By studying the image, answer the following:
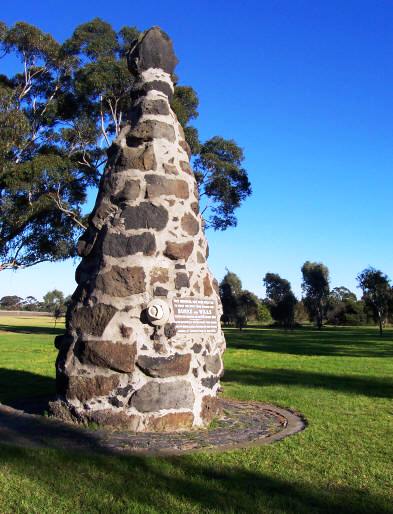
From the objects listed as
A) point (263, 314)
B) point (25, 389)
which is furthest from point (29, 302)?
point (25, 389)

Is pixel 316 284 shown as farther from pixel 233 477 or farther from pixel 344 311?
pixel 233 477

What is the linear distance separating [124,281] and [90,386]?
4.12 ft

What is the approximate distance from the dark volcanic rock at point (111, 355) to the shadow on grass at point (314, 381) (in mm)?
4492

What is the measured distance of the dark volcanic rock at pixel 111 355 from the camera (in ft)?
19.0

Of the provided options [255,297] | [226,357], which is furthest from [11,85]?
[255,297]

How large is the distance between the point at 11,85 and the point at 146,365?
27832 mm

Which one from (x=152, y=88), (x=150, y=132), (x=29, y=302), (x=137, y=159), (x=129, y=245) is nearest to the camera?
(x=129, y=245)

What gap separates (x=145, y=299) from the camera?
6078 mm

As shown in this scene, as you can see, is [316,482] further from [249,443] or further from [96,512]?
[96,512]

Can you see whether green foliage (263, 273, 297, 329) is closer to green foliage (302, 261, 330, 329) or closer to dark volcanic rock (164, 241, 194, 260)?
green foliage (302, 261, 330, 329)

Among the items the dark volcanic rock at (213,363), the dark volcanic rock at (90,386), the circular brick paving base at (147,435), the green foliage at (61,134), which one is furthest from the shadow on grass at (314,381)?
the green foliage at (61,134)

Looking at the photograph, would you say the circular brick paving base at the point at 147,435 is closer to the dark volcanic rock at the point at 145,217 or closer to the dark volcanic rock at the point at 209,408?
the dark volcanic rock at the point at 209,408

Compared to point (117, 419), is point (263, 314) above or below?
above

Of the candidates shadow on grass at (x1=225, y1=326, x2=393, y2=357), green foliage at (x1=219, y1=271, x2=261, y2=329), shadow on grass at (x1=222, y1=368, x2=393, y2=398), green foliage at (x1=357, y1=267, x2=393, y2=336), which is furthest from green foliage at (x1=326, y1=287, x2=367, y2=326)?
shadow on grass at (x1=222, y1=368, x2=393, y2=398)
